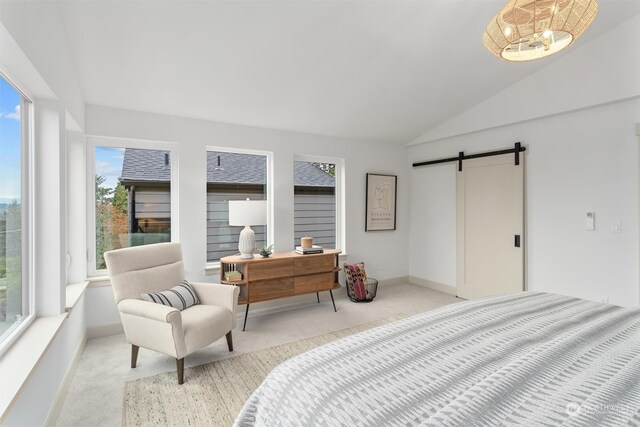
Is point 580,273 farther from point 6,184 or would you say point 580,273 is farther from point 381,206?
point 6,184

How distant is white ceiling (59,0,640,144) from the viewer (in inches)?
88.0

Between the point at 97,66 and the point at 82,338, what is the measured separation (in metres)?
2.31

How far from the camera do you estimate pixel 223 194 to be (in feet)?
12.3

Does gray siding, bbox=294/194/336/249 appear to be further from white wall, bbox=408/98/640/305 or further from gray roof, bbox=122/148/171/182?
white wall, bbox=408/98/640/305

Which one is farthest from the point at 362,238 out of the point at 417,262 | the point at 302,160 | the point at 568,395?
the point at 568,395

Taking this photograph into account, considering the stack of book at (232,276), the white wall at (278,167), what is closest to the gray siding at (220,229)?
the white wall at (278,167)

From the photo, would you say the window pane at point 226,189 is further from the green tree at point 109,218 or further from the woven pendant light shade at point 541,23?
the woven pendant light shade at point 541,23

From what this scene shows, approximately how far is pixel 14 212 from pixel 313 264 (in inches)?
102

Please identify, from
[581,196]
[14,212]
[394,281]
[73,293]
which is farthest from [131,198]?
[581,196]

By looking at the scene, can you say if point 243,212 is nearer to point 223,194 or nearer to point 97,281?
point 223,194

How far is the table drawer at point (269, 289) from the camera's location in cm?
330

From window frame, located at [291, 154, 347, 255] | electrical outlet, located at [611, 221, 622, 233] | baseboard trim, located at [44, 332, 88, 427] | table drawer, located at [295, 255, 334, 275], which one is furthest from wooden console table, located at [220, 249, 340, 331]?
electrical outlet, located at [611, 221, 622, 233]

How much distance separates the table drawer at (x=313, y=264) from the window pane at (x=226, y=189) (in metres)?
0.70

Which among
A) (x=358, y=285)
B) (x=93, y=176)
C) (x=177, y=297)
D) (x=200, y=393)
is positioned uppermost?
Answer: (x=93, y=176)
